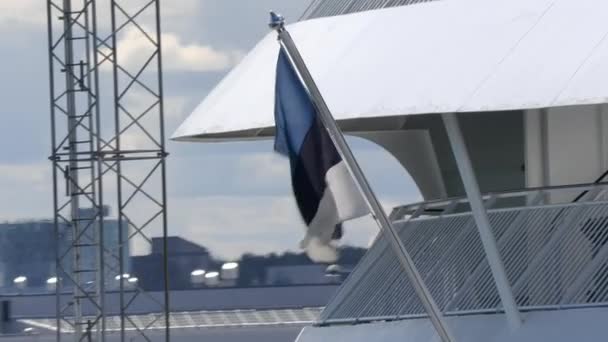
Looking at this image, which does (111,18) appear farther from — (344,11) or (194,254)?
(194,254)

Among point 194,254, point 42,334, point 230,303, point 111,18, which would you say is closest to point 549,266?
point 111,18

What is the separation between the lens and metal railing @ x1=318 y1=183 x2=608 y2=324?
59.0ft

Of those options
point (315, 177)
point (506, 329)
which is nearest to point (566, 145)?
point (506, 329)

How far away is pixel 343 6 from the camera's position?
66.0 feet

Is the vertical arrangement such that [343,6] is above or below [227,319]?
below

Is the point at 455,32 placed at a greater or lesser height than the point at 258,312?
lesser

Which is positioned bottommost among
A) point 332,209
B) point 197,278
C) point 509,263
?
point 332,209

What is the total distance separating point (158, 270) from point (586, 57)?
4686 cm

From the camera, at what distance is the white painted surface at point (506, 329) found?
17109 mm

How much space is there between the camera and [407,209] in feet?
72.1

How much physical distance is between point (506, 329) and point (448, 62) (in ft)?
8.18

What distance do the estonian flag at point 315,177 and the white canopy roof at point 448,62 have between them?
3.62 ft

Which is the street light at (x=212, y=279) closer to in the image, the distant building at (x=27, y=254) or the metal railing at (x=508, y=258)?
the distant building at (x=27, y=254)

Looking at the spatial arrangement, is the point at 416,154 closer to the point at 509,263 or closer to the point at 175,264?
the point at 509,263
